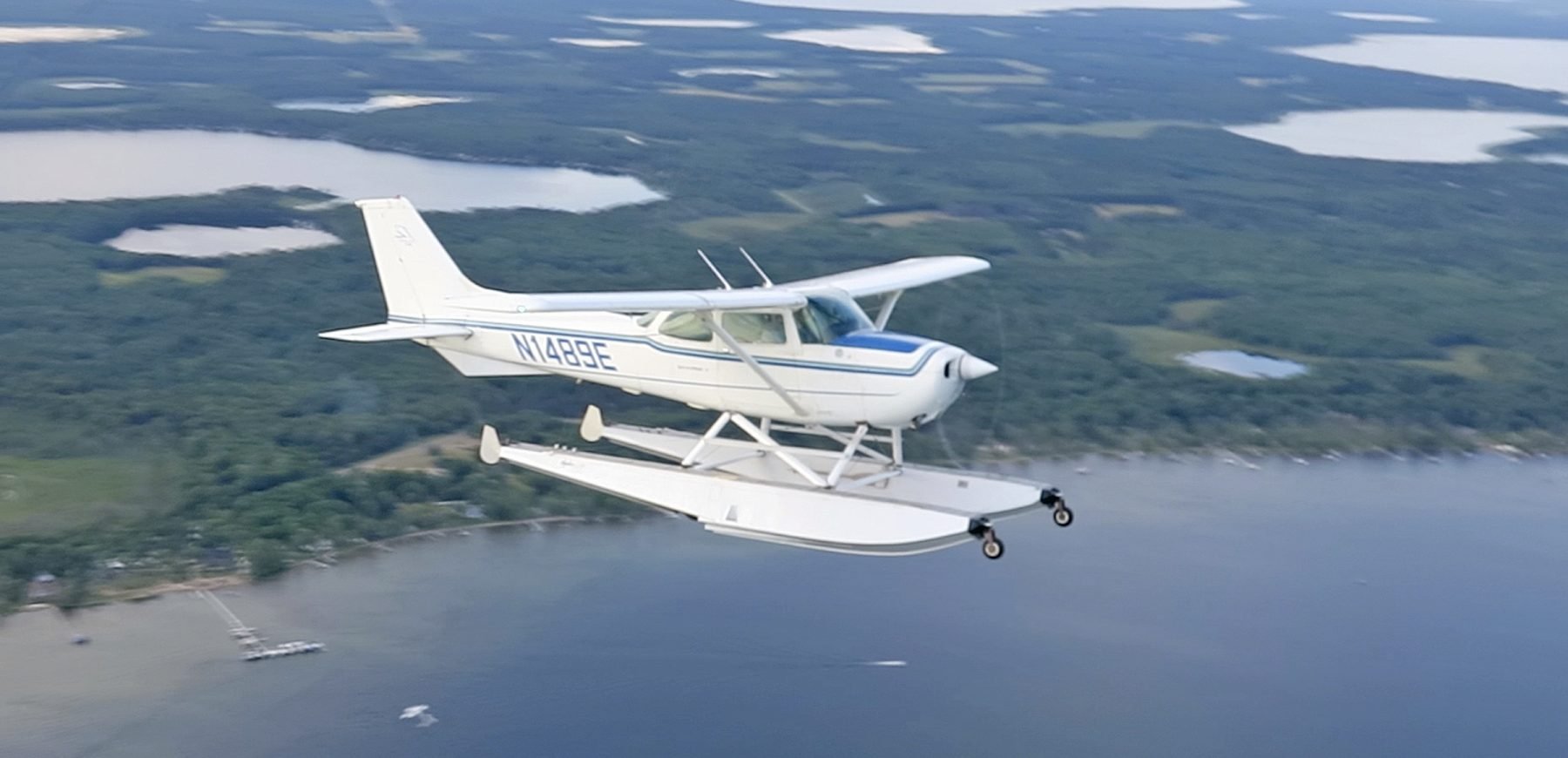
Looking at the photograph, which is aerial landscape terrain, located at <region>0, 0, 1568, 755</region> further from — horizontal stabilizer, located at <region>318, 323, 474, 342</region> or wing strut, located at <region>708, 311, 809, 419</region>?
wing strut, located at <region>708, 311, 809, 419</region>

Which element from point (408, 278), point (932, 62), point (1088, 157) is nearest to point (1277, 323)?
point (1088, 157)

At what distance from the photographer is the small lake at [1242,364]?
167 feet

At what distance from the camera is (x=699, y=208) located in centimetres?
7256

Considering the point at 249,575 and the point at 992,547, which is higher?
the point at 992,547

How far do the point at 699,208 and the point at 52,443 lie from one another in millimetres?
35747

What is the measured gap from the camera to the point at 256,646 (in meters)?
32.8

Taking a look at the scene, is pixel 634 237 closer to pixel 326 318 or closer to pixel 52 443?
pixel 326 318

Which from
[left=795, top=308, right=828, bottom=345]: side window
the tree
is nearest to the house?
the tree

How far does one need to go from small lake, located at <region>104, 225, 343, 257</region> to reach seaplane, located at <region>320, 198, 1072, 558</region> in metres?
40.8

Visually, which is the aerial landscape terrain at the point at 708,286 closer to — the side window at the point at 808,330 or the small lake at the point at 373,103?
the small lake at the point at 373,103

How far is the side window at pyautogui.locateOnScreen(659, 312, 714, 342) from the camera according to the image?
19.4 metres

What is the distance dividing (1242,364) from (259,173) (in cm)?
4084

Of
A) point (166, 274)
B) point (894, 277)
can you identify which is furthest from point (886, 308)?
point (166, 274)

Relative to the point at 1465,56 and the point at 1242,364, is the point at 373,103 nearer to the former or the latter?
the point at 1242,364
